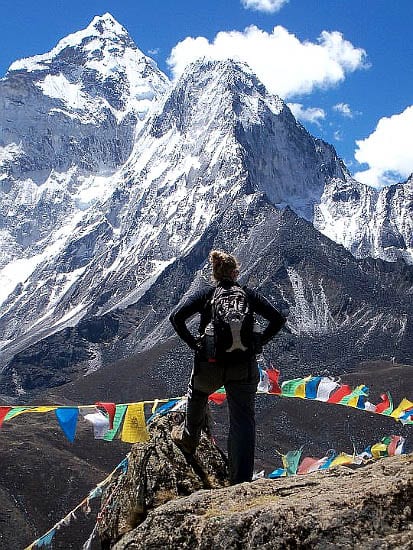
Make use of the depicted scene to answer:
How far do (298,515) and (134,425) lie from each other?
5.92 m

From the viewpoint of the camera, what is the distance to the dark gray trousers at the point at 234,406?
5.16 m

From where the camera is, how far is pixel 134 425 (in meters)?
9.09

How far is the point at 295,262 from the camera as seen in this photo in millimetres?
121750

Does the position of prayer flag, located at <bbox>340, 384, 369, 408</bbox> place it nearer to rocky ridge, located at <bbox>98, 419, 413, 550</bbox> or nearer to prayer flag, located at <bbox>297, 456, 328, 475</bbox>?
prayer flag, located at <bbox>297, 456, 328, 475</bbox>

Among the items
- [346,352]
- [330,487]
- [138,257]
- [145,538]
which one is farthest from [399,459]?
[138,257]

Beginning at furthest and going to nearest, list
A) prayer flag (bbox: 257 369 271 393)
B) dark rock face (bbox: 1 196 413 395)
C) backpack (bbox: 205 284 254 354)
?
1. dark rock face (bbox: 1 196 413 395)
2. prayer flag (bbox: 257 369 271 393)
3. backpack (bbox: 205 284 254 354)

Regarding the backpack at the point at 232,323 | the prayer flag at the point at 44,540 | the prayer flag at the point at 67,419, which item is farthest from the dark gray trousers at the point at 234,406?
the prayer flag at the point at 67,419

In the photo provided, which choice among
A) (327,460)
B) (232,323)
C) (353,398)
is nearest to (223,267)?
(232,323)

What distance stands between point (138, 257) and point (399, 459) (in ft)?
646

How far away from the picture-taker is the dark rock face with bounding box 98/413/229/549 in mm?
4742

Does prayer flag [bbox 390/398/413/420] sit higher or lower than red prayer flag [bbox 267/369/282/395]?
lower

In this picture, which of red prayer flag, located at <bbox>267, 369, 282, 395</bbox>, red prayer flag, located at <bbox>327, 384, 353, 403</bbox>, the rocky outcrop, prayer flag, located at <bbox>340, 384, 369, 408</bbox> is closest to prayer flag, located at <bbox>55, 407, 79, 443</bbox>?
red prayer flag, located at <bbox>267, 369, 282, 395</bbox>

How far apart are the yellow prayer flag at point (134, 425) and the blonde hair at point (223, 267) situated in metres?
3.76

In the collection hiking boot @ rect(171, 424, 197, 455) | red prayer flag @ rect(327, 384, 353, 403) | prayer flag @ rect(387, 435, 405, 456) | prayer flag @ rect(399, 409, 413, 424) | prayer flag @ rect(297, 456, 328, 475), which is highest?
hiking boot @ rect(171, 424, 197, 455)
